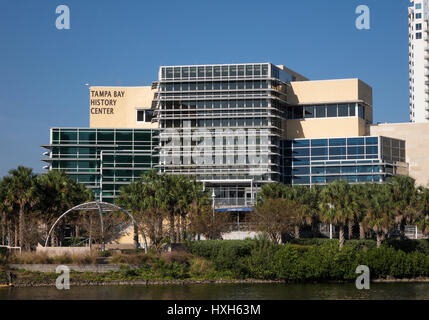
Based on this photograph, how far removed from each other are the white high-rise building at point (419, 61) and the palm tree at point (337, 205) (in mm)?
103371

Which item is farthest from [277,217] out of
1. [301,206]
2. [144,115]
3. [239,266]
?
[144,115]

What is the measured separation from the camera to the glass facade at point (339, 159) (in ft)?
453

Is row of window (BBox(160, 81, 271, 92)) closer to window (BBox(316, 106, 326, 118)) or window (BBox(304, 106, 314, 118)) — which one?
window (BBox(304, 106, 314, 118))

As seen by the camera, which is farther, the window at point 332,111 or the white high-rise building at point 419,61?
the white high-rise building at point 419,61

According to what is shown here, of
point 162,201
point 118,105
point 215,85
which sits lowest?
point 162,201

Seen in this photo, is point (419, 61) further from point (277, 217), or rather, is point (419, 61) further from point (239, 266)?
point (239, 266)

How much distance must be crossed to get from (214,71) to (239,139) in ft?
42.5

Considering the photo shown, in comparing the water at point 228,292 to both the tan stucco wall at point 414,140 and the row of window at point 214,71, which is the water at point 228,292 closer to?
the row of window at point 214,71

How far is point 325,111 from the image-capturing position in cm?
14512

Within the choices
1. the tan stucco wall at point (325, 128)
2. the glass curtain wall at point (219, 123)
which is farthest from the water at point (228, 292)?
the tan stucco wall at point (325, 128)
